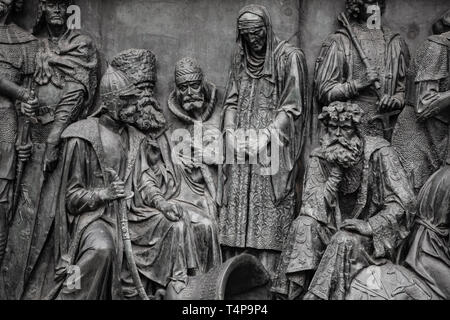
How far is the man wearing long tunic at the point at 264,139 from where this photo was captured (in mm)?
14930

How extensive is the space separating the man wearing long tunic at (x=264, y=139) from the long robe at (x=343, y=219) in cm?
30

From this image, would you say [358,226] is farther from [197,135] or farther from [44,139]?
[44,139]

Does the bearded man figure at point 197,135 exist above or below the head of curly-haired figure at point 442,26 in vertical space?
below


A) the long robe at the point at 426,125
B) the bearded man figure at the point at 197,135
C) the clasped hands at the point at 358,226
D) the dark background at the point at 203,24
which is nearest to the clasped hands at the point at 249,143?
the bearded man figure at the point at 197,135

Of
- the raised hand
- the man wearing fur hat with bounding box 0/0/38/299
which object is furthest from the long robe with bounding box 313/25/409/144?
the man wearing fur hat with bounding box 0/0/38/299

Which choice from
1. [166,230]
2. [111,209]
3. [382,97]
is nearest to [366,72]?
[382,97]

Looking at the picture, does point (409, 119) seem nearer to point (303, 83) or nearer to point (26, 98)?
point (303, 83)

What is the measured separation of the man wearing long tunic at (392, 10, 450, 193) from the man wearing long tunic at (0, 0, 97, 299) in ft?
11.2

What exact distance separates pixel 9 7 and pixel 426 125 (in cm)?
A: 466

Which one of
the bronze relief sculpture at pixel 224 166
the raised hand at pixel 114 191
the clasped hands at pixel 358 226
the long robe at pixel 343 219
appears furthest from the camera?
the raised hand at pixel 114 191

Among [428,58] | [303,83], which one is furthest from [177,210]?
[428,58]

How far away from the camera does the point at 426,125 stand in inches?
591

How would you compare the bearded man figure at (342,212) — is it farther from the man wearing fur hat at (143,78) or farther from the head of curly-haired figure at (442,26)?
the man wearing fur hat at (143,78)

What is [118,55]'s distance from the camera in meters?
15.3
